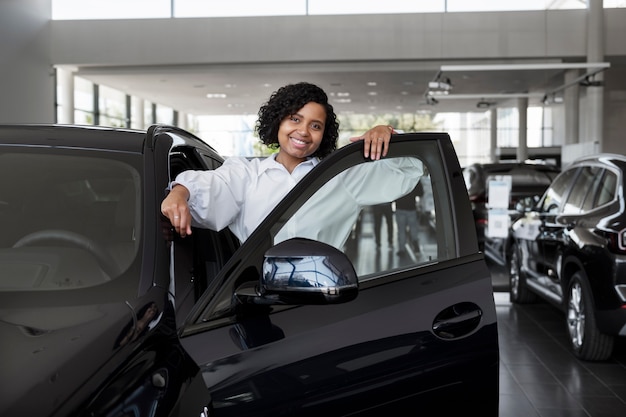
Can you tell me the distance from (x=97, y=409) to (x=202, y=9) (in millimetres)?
17489

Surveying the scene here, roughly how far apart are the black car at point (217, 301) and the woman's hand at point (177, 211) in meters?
0.10

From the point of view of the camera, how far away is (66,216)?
2275 mm

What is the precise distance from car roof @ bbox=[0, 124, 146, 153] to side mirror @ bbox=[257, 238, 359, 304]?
2.65 feet

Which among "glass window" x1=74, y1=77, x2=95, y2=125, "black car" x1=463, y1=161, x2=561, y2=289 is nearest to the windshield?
"black car" x1=463, y1=161, x2=561, y2=289

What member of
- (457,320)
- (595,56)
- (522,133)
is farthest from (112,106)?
(457,320)

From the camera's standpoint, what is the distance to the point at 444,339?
2.03m

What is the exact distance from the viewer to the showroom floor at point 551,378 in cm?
504

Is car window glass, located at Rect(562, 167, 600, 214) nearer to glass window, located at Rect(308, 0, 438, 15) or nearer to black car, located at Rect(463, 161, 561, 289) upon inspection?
black car, located at Rect(463, 161, 561, 289)

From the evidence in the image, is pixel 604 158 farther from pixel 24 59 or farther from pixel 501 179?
pixel 24 59

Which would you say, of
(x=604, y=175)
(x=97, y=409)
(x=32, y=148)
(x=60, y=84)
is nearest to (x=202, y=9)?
(x=60, y=84)

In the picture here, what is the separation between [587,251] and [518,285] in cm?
293

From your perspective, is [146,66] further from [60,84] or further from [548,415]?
[548,415]

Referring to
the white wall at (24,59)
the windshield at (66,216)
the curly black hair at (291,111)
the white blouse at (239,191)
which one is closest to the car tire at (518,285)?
the curly black hair at (291,111)

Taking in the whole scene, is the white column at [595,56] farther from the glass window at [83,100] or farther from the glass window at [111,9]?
the glass window at [83,100]
